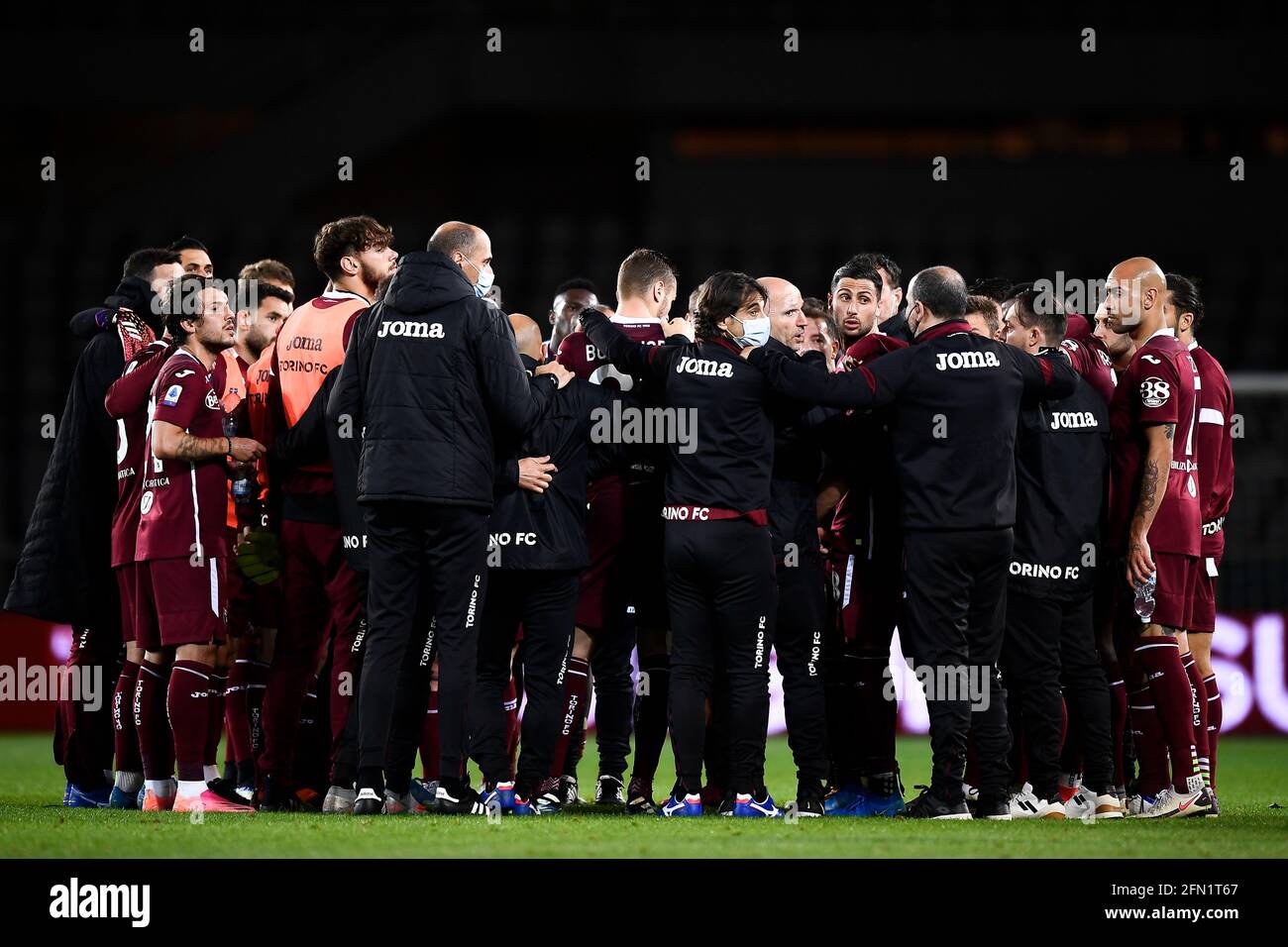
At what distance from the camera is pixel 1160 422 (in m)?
7.39

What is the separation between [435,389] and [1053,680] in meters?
2.97

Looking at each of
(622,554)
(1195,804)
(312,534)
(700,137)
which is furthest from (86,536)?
(700,137)

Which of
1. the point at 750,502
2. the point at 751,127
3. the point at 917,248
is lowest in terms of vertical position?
the point at 750,502

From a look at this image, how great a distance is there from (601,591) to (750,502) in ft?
3.84

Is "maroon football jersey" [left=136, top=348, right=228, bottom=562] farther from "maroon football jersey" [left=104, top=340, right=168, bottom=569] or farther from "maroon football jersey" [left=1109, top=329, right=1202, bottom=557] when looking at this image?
"maroon football jersey" [left=1109, top=329, right=1202, bottom=557]

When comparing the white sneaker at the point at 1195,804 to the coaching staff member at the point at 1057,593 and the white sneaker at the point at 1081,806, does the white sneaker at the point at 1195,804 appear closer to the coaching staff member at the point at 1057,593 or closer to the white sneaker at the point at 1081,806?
the coaching staff member at the point at 1057,593

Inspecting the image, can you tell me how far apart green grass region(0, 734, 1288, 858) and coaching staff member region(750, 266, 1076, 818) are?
1.36 ft

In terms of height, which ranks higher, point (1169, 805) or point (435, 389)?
point (435, 389)

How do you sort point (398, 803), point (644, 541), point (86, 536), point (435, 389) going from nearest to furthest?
point (435, 389), point (398, 803), point (644, 541), point (86, 536)

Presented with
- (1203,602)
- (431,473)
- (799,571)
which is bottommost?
(1203,602)

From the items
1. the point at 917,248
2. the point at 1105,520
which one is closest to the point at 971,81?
the point at 917,248

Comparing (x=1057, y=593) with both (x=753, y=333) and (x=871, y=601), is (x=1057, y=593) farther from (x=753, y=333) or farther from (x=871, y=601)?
(x=753, y=333)

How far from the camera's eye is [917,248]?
19.5 meters

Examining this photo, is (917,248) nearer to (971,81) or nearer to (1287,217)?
(971,81)
